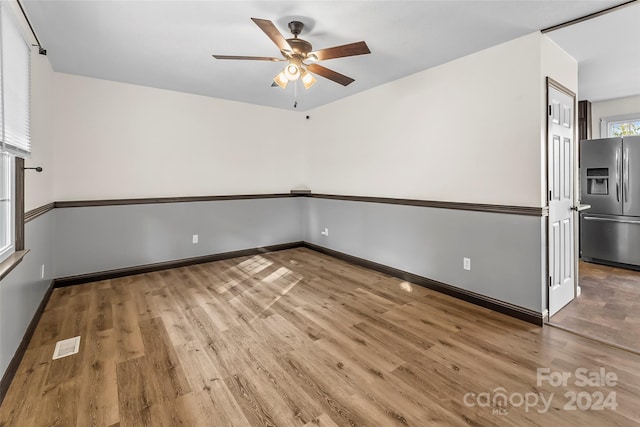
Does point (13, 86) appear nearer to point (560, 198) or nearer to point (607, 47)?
point (560, 198)

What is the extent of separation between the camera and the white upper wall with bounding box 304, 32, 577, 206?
2.69 m

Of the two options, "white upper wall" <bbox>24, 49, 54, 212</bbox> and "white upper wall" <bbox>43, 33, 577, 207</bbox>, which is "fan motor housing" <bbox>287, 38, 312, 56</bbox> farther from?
"white upper wall" <bbox>24, 49, 54, 212</bbox>

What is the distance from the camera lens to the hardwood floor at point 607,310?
8.13ft

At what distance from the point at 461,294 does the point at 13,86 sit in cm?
405

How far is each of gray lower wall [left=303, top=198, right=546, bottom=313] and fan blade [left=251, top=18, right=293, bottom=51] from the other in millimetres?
2296

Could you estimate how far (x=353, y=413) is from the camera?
1.67 m

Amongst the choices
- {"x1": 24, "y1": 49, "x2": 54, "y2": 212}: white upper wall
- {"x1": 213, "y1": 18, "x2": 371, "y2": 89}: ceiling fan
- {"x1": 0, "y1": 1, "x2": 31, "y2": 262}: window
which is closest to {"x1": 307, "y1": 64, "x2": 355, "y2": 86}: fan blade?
{"x1": 213, "y1": 18, "x2": 371, "y2": 89}: ceiling fan

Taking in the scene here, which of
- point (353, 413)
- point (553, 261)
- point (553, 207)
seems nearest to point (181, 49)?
point (353, 413)

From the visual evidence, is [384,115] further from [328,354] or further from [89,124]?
[89,124]

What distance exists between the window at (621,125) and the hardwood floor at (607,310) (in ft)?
7.86

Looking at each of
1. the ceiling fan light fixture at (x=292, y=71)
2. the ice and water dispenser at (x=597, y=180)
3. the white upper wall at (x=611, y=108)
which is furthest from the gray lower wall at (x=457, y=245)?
the white upper wall at (x=611, y=108)

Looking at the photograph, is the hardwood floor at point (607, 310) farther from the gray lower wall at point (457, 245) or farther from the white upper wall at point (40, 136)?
the white upper wall at point (40, 136)

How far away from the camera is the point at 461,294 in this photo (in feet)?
10.5

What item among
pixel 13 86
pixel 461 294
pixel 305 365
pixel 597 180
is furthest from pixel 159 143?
pixel 597 180
